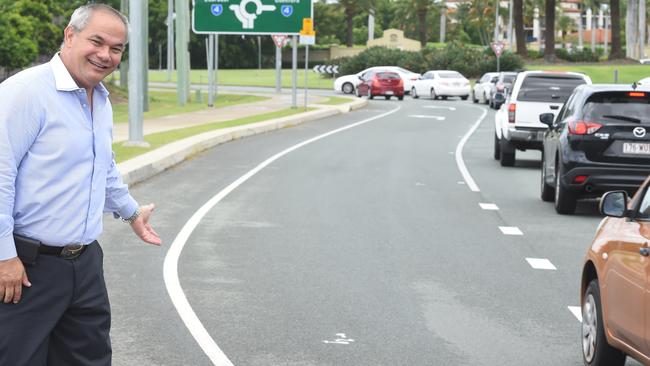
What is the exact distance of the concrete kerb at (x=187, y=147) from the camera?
772 inches

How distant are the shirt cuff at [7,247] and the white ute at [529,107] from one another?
18.6 metres

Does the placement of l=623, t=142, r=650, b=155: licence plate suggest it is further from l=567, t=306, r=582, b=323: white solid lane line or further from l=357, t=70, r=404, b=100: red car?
l=357, t=70, r=404, b=100: red car

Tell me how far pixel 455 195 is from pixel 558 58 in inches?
2853

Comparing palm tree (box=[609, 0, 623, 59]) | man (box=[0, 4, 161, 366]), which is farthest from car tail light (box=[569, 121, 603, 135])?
palm tree (box=[609, 0, 623, 59])

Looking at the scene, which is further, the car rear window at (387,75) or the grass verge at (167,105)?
the car rear window at (387,75)

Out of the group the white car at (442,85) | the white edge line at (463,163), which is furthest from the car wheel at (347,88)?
the white edge line at (463,163)

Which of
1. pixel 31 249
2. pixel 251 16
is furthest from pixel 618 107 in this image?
pixel 251 16

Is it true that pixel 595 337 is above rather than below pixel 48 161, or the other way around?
below

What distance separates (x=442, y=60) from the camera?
270 ft

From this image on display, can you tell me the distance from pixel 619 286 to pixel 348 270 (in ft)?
15.6

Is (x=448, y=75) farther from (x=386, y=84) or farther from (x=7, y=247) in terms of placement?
(x=7, y=247)

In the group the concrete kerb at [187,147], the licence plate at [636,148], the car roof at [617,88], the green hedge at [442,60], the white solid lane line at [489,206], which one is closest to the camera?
the car roof at [617,88]

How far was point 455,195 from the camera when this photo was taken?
18.0 metres

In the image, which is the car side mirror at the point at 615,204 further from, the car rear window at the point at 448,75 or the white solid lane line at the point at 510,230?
the car rear window at the point at 448,75
